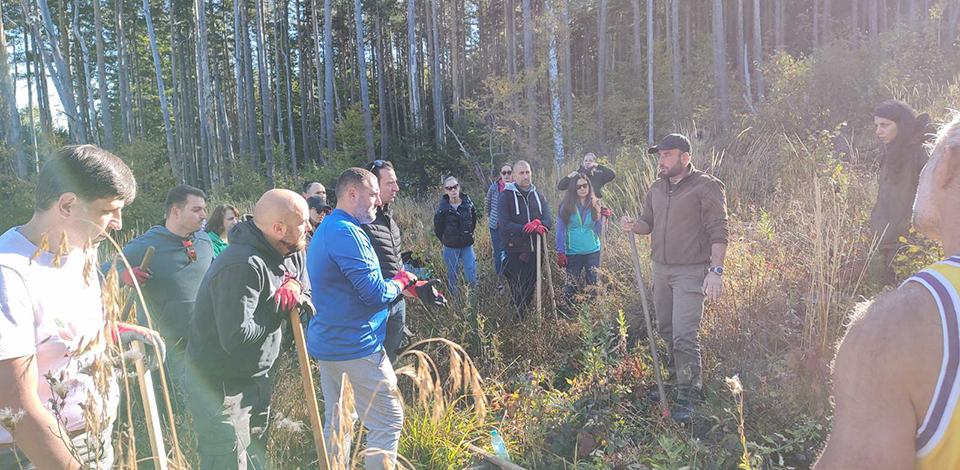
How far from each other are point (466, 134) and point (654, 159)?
11361mm

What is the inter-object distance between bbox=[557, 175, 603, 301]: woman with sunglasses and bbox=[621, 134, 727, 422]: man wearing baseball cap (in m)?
1.89

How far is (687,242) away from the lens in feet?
13.4

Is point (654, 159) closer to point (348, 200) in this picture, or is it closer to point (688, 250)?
point (688, 250)

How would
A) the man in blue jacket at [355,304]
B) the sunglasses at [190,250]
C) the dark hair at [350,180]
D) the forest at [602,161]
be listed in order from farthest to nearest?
the sunglasses at [190,250] < the forest at [602,161] < the dark hair at [350,180] < the man in blue jacket at [355,304]

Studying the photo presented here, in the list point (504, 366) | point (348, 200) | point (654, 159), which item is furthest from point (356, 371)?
point (654, 159)

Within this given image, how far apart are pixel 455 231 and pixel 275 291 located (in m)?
4.16

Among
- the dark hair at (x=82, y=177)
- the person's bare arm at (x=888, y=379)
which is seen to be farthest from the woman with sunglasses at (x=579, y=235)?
the person's bare arm at (x=888, y=379)

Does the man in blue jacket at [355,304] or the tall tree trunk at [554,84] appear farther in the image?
the tall tree trunk at [554,84]

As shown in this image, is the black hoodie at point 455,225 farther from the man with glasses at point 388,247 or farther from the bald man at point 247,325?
the bald man at point 247,325

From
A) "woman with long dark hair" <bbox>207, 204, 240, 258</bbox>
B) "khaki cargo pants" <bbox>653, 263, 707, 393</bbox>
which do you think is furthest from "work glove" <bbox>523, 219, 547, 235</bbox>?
"woman with long dark hair" <bbox>207, 204, 240, 258</bbox>

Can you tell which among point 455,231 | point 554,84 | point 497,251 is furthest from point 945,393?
point 554,84

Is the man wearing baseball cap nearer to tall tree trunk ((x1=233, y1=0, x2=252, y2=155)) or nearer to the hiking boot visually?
the hiking boot

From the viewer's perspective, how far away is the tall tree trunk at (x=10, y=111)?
40.5ft

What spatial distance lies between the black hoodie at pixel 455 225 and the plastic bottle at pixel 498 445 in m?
3.24
